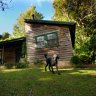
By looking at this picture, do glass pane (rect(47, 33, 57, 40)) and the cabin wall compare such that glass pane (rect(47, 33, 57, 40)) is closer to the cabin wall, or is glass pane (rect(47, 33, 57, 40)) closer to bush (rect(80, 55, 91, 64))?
bush (rect(80, 55, 91, 64))

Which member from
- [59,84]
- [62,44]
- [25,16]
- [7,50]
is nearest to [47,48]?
[62,44]

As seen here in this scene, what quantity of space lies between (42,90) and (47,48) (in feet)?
55.6

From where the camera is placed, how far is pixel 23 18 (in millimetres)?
73500

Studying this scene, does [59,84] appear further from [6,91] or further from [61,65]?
[61,65]

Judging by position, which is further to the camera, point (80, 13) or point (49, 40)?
point (80, 13)

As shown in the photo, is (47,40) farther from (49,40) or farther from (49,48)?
(49,48)

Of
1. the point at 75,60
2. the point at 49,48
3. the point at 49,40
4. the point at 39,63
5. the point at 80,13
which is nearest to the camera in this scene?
the point at 75,60

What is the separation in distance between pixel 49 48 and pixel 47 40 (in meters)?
0.96

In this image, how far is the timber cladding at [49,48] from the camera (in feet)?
99.7

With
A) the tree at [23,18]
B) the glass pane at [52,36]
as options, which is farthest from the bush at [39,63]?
the tree at [23,18]

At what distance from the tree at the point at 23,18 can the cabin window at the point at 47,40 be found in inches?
1641

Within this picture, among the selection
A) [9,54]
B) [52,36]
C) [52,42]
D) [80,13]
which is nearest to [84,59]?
[52,42]

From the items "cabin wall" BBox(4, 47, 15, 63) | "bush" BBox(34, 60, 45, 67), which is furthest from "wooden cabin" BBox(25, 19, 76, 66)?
"cabin wall" BBox(4, 47, 15, 63)

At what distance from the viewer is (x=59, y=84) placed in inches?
618
